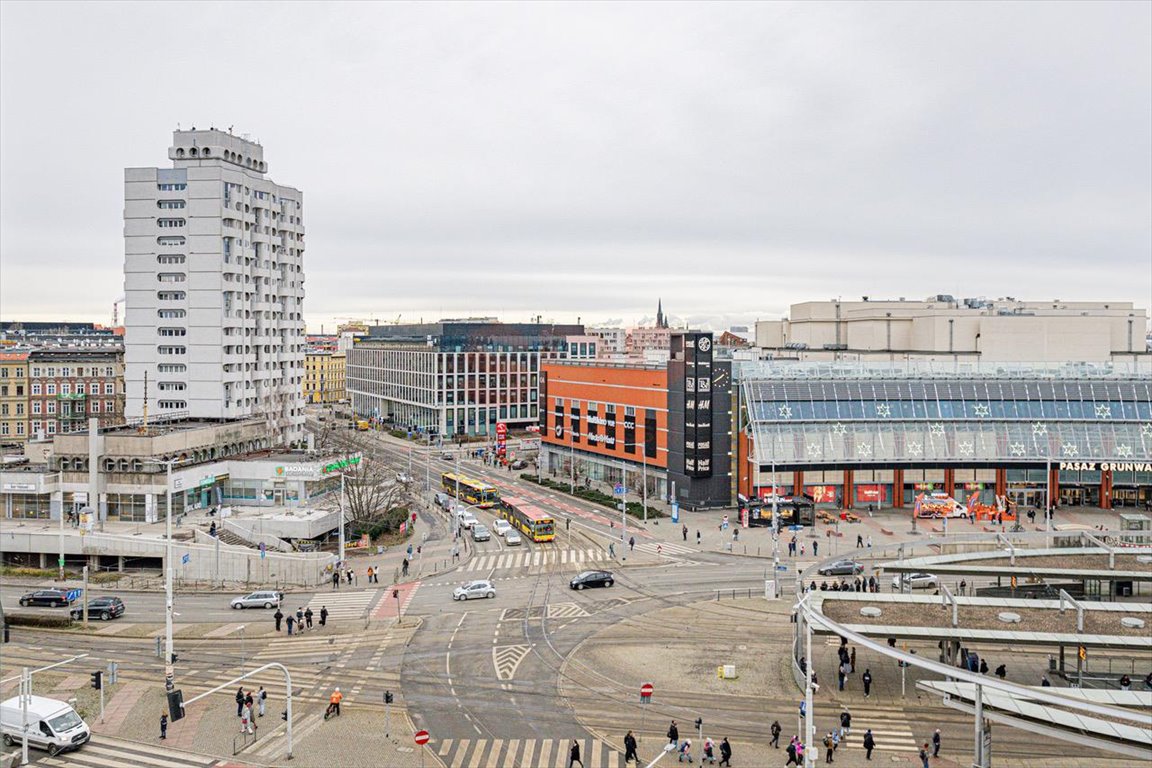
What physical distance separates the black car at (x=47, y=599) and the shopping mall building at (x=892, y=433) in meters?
54.9

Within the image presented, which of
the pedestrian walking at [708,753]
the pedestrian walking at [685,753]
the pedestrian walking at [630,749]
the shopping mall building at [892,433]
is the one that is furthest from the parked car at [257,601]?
the shopping mall building at [892,433]

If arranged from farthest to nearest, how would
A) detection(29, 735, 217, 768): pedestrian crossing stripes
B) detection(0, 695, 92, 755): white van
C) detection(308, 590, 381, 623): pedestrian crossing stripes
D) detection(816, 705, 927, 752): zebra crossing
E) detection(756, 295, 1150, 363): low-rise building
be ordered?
detection(756, 295, 1150, 363): low-rise building, detection(308, 590, 381, 623): pedestrian crossing stripes, detection(816, 705, 927, 752): zebra crossing, detection(0, 695, 92, 755): white van, detection(29, 735, 217, 768): pedestrian crossing stripes

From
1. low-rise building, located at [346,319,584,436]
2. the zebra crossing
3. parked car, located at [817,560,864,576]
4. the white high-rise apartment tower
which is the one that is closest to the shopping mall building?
parked car, located at [817,560,864,576]

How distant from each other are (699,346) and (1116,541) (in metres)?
Result: 43.0

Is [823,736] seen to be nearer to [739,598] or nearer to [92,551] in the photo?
[739,598]

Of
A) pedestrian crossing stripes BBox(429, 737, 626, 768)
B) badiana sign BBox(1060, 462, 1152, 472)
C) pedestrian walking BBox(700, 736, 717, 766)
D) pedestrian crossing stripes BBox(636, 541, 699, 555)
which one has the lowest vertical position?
pedestrian crossing stripes BBox(636, 541, 699, 555)

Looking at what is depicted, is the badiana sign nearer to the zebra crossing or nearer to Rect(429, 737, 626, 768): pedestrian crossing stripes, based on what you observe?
the zebra crossing

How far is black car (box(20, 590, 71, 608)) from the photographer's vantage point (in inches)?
2363

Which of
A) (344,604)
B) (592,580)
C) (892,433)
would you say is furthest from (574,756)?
(892,433)

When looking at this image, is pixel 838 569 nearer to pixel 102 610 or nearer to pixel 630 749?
pixel 630 749

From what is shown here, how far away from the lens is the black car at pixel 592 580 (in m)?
64.6

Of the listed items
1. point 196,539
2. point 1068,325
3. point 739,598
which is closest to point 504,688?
point 739,598

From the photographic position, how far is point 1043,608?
44656 millimetres

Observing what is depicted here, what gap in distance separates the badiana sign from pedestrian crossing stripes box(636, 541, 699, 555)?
45348 mm
